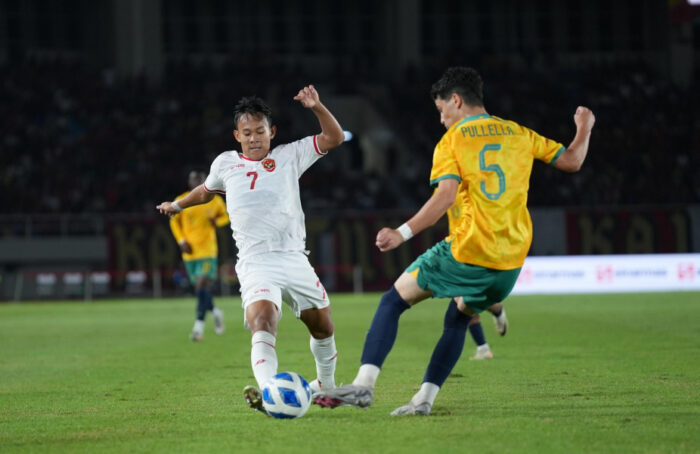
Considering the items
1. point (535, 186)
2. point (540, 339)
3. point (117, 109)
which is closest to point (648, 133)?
point (535, 186)

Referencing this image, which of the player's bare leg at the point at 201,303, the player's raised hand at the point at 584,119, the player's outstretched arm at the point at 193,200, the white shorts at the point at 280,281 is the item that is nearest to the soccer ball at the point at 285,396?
the white shorts at the point at 280,281

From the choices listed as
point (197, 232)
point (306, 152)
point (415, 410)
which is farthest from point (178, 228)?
point (415, 410)

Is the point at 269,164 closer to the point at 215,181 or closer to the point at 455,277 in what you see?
the point at 215,181

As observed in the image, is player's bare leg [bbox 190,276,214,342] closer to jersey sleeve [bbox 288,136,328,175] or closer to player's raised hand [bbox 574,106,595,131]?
jersey sleeve [bbox 288,136,328,175]

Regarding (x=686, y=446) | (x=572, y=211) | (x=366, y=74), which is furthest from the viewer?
(x=366, y=74)

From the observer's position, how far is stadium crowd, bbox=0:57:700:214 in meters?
33.4

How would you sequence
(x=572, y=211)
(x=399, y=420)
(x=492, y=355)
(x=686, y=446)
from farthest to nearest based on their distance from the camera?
(x=572, y=211) < (x=492, y=355) < (x=399, y=420) < (x=686, y=446)

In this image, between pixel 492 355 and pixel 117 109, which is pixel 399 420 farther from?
pixel 117 109

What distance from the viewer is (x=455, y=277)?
6266 millimetres

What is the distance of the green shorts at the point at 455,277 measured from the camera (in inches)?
246

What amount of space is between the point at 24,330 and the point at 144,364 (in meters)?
7.59

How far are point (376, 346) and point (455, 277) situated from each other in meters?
0.66

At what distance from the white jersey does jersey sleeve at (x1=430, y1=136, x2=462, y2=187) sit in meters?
1.07

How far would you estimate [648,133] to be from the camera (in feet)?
120
